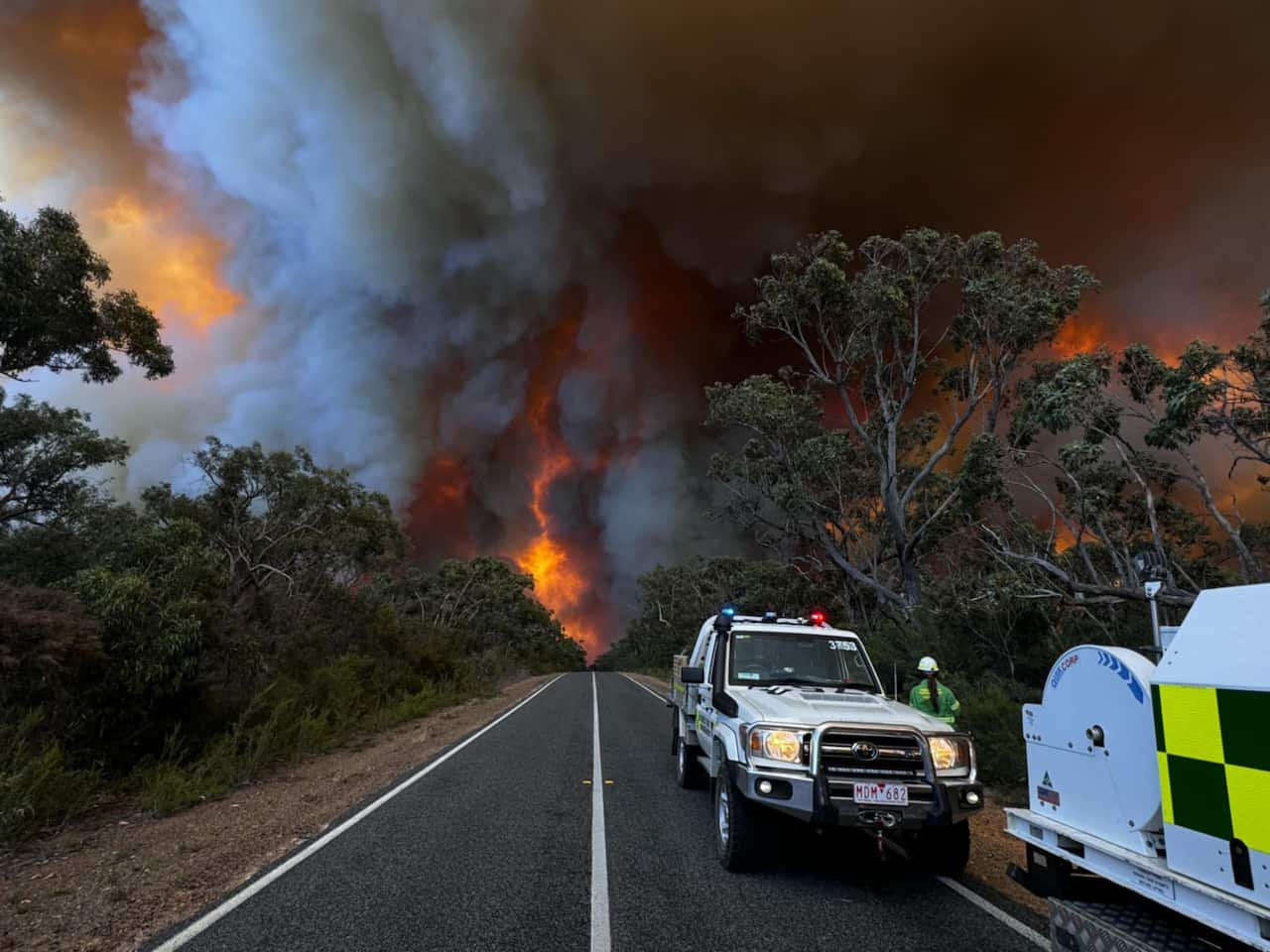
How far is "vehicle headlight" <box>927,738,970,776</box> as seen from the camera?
5.29 meters

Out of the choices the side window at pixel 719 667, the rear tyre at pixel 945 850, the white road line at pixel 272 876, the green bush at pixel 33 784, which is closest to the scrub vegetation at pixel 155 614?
the green bush at pixel 33 784

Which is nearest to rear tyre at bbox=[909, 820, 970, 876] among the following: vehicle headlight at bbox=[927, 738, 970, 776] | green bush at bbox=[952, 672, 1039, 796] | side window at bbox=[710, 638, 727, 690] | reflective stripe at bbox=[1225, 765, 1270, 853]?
vehicle headlight at bbox=[927, 738, 970, 776]

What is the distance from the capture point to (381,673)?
69.0 ft

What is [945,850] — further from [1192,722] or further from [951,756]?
[1192,722]

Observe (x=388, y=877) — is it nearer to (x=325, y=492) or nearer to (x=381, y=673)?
(x=381, y=673)

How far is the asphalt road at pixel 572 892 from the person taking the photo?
444 centimetres

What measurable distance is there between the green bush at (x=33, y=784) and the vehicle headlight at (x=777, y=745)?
7582 mm

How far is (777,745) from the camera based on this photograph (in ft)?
17.6

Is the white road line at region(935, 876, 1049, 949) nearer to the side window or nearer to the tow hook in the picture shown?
the tow hook

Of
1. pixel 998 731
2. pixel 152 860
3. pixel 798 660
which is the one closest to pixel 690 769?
pixel 798 660

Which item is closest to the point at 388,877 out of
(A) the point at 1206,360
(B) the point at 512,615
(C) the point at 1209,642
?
(C) the point at 1209,642

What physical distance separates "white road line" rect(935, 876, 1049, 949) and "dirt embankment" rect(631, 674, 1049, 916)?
169 millimetres

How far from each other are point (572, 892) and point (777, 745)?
195 cm

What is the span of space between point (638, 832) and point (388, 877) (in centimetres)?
250
